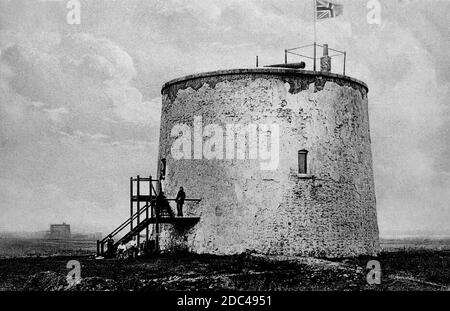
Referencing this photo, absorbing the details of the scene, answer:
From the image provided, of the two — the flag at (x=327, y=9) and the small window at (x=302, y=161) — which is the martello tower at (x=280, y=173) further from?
the flag at (x=327, y=9)

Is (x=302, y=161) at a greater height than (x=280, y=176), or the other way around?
(x=302, y=161)

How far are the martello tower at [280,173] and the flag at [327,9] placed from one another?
6.77 feet

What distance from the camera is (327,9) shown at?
86.9ft

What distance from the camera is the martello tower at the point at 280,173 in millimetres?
26125

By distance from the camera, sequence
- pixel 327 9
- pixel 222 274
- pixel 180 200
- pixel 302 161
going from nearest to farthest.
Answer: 1. pixel 222 274
2. pixel 327 9
3. pixel 302 161
4. pixel 180 200

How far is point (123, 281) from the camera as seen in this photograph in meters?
20.7

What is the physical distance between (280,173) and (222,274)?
18.0 ft

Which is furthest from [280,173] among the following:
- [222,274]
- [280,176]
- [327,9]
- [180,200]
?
[327,9]

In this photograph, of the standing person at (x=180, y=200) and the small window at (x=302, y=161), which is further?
the standing person at (x=180, y=200)

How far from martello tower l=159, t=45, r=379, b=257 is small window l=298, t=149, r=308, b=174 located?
0.12 ft

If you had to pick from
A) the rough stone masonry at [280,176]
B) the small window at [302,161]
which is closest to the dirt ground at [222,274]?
the rough stone masonry at [280,176]

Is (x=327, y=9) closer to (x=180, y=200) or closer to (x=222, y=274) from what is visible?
(x=180, y=200)

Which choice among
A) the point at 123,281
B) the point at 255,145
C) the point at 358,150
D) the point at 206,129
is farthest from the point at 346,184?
the point at 123,281
